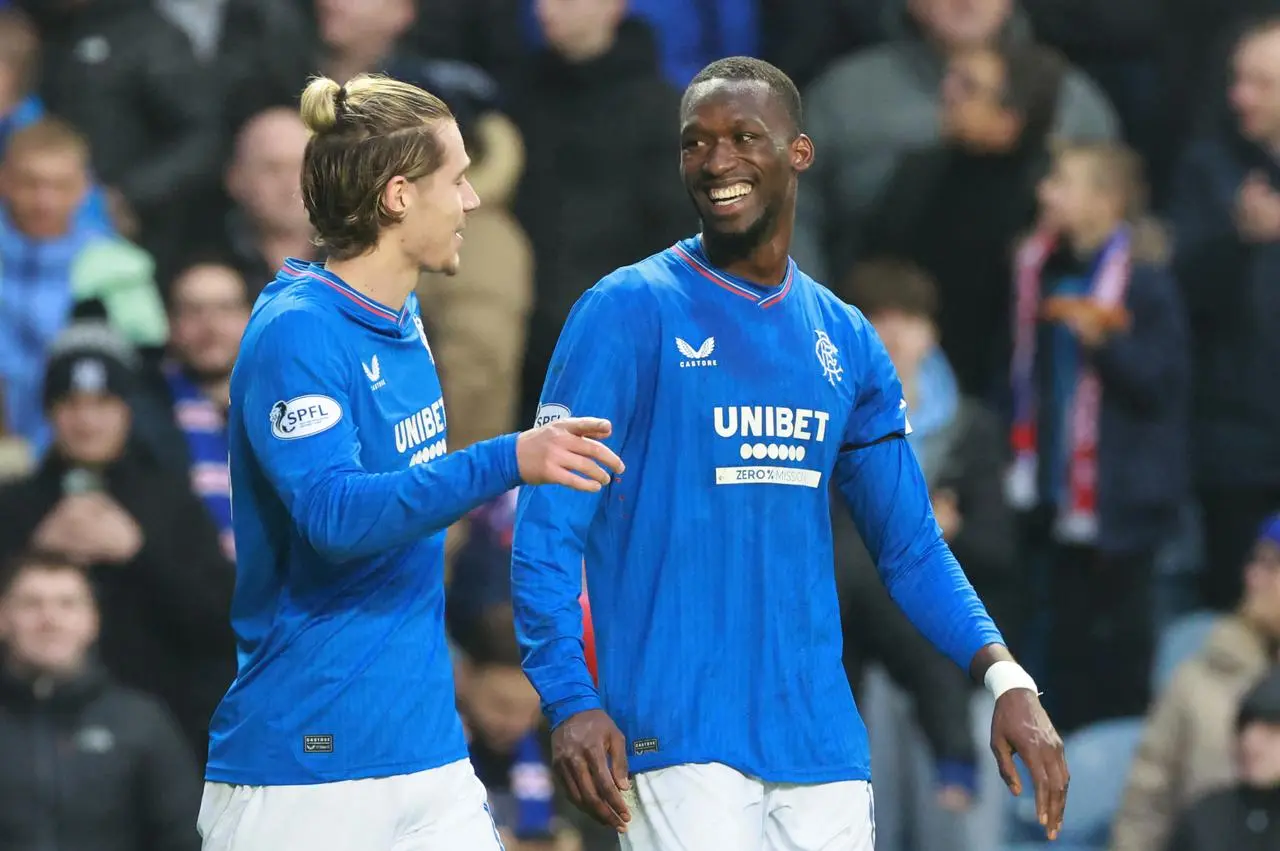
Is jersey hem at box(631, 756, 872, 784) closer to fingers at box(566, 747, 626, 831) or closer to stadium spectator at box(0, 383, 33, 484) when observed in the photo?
fingers at box(566, 747, 626, 831)

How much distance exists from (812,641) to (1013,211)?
15.5 feet

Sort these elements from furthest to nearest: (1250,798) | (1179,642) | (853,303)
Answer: (1179,642)
(853,303)
(1250,798)

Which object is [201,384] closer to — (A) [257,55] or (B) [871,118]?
(A) [257,55]

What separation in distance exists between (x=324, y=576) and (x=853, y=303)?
14.4ft

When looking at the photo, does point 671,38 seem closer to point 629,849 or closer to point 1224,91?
point 1224,91

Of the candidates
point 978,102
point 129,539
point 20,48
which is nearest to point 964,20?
point 978,102

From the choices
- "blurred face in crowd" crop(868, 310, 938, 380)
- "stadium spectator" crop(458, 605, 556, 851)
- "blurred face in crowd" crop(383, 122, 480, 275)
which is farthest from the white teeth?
"blurred face in crowd" crop(868, 310, 938, 380)

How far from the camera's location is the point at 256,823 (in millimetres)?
4172

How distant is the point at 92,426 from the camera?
24.9ft

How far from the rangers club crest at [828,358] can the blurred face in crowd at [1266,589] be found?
12.8 feet

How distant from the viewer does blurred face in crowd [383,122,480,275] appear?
4.28 m

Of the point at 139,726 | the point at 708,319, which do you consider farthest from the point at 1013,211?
the point at 708,319

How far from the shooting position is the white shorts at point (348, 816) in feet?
13.7

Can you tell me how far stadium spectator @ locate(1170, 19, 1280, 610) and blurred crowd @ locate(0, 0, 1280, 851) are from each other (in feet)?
0.04
